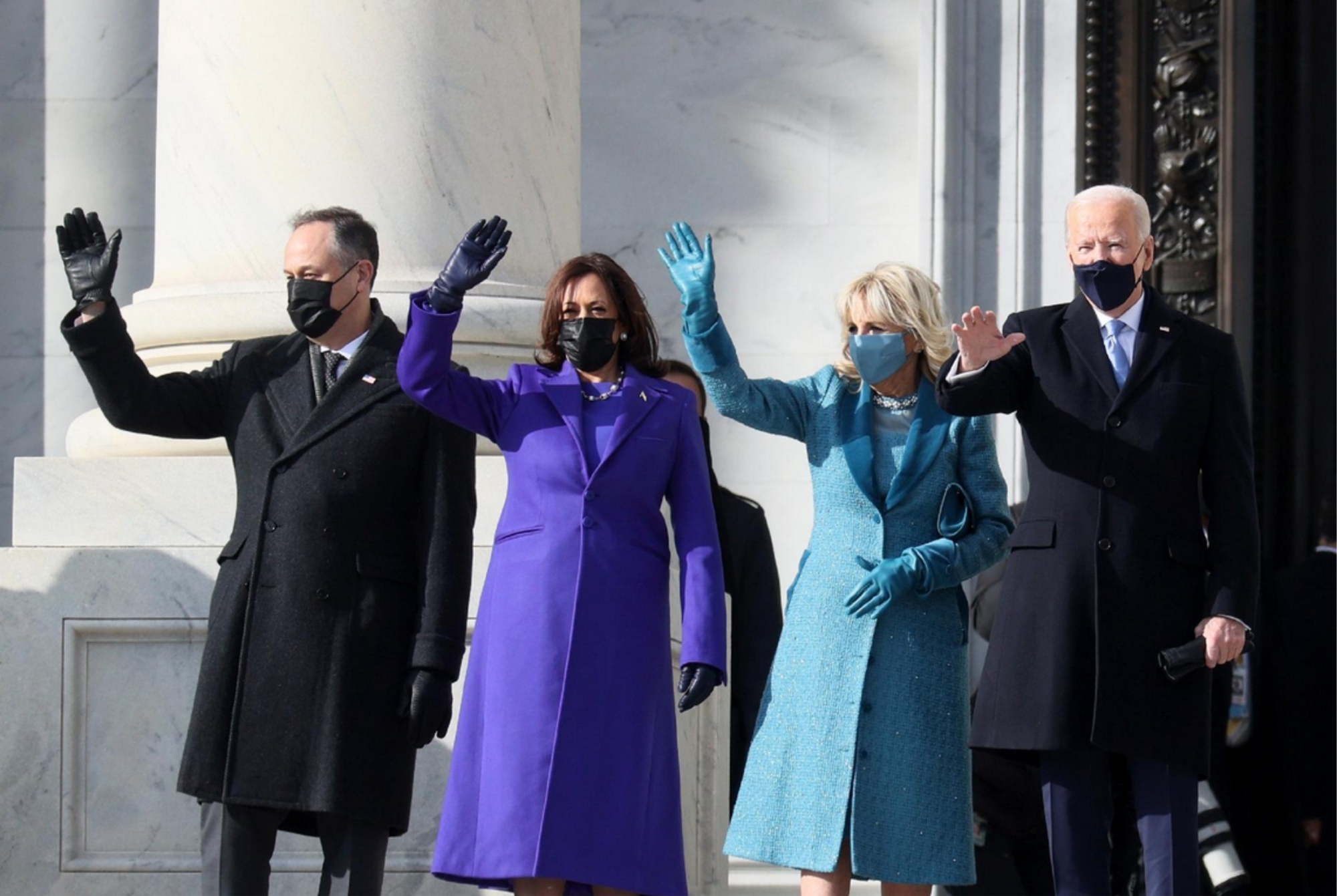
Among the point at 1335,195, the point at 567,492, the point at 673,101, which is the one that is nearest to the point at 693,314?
the point at 567,492

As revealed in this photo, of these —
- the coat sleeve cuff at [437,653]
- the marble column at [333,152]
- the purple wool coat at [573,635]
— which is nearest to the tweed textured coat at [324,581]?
the coat sleeve cuff at [437,653]

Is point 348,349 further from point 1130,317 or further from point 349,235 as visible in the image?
point 1130,317

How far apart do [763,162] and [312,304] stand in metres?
3.80

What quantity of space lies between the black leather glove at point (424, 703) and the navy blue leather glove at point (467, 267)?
83 cm

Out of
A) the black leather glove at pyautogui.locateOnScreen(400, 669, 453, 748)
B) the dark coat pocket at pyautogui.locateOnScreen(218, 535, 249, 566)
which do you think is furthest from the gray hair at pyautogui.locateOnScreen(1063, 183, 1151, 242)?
the dark coat pocket at pyautogui.locateOnScreen(218, 535, 249, 566)

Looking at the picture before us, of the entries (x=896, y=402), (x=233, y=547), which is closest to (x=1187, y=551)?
(x=896, y=402)

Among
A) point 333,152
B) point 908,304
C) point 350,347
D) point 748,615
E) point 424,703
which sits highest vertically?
point 333,152

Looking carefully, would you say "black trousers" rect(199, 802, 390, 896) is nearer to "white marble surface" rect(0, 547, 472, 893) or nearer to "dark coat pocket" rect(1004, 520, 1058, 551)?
"white marble surface" rect(0, 547, 472, 893)

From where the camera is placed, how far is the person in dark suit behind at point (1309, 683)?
8.43 metres

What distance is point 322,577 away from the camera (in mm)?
5199

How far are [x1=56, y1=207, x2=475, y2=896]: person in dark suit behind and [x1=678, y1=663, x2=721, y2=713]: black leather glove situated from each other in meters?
0.51

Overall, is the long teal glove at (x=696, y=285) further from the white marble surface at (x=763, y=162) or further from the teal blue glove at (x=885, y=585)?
the white marble surface at (x=763, y=162)

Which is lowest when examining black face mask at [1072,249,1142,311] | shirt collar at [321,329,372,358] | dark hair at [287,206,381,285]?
shirt collar at [321,329,372,358]

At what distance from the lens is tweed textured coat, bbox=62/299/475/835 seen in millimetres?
5148
